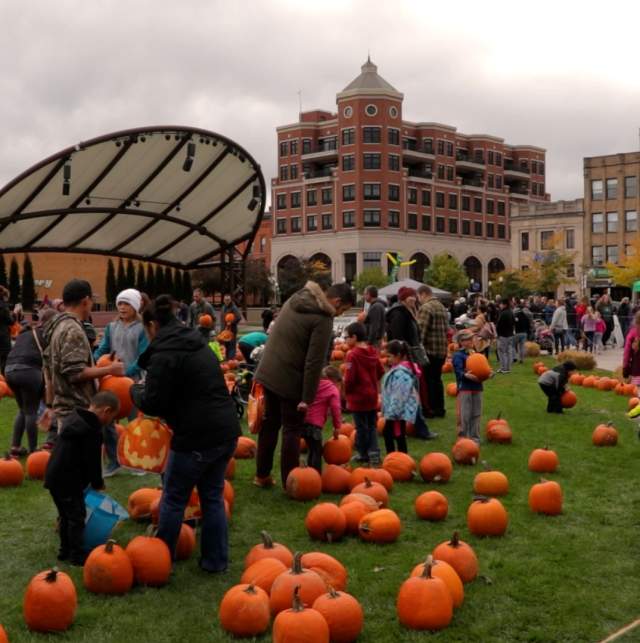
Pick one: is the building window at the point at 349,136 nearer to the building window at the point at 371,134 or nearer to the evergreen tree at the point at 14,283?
the building window at the point at 371,134

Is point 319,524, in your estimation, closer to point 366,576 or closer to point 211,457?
point 366,576

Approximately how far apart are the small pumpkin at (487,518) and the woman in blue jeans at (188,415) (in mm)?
2012

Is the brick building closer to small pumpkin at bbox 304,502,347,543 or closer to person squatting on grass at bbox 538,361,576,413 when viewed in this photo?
person squatting on grass at bbox 538,361,576,413

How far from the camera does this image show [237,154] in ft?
94.7

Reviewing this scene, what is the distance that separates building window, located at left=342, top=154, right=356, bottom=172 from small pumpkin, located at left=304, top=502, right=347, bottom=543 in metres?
91.6

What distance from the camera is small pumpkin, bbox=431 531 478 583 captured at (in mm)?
5227

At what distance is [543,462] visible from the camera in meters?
8.55

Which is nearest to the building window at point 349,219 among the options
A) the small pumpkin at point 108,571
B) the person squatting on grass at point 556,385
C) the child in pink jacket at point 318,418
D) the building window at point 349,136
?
the building window at point 349,136

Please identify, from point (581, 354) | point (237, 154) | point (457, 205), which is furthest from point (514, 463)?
point (457, 205)

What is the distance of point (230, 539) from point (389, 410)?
9.62 ft

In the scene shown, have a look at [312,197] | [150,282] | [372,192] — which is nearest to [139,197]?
[150,282]

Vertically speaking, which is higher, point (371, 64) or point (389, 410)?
point (371, 64)

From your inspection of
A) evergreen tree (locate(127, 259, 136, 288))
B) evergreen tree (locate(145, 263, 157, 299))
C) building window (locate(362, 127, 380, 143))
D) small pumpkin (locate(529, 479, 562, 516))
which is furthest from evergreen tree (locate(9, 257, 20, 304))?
building window (locate(362, 127, 380, 143))

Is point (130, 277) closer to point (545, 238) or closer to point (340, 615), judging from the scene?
point (340, 615)
